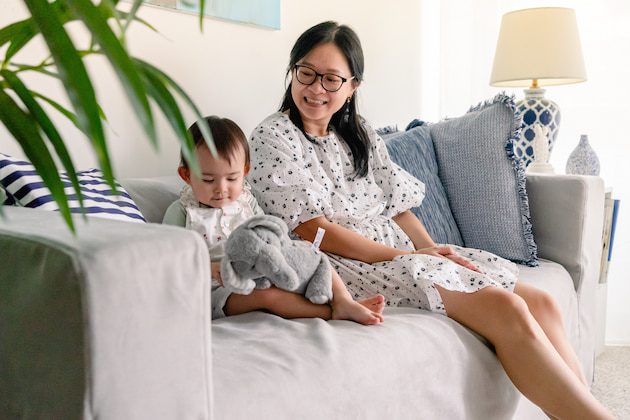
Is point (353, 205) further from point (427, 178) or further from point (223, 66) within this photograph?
point (223, 66)

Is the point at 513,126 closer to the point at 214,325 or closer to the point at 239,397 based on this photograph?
the point at 214,325

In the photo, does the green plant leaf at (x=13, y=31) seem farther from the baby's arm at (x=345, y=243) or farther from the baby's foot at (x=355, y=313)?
the baby's arm at (x=345, y=243)

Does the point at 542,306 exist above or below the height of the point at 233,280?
below

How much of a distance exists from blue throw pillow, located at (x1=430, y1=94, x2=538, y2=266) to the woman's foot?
849mm

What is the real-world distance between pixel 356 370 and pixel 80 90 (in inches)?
28.8

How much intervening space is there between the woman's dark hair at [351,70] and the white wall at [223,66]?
33 centimetres

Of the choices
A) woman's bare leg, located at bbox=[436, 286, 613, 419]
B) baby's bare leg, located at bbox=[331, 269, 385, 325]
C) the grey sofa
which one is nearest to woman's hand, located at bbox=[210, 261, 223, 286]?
the grey sofa

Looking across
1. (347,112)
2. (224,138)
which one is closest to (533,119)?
(347,112)

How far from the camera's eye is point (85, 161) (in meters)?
1.63

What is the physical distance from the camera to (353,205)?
1.69m

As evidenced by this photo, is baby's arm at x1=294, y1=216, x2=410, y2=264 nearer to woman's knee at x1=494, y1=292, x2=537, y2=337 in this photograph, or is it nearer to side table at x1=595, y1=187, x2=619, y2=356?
woman's knee at x1=494, y1=292, x2=537, y2=337

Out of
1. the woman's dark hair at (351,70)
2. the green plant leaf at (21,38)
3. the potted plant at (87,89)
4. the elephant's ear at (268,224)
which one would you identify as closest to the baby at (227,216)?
the elephant's ear at (268,224)

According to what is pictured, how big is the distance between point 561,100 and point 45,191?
99.6 inches

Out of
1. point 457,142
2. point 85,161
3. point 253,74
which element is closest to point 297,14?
point 253,74
